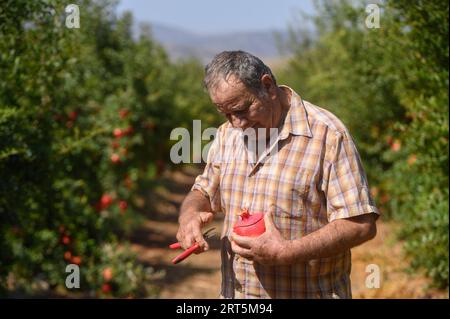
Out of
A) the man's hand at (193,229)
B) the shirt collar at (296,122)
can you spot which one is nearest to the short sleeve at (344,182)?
the shirt collar at (296,122)

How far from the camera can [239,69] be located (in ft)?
8.19

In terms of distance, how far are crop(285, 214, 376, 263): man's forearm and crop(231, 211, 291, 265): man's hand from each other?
19 mm

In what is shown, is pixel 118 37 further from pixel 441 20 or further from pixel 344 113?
pixel 441 20

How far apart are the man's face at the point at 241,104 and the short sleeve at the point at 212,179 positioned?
264mm

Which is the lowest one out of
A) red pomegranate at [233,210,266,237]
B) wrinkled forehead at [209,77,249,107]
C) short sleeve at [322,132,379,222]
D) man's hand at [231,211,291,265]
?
man's hand at [231,211,291,265]

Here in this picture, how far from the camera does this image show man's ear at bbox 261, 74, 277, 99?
8.32ft

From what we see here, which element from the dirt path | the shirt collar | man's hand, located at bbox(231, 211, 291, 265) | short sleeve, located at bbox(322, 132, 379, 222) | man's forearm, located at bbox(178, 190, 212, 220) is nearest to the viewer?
A: man's hand, located at bbox(231, 211, 291, 265)

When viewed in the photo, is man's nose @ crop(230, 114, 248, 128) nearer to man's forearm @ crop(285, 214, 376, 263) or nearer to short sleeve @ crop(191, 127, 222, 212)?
short sleeve @ crop(191, 127, 222, 212)

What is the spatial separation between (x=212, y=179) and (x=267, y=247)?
0.59 m

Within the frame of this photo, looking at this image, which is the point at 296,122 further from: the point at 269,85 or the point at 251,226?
the point at 251,226

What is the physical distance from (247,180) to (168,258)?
20.8 ft

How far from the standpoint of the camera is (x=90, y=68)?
8.34 meters

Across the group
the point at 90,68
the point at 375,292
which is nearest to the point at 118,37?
the point at 90,68

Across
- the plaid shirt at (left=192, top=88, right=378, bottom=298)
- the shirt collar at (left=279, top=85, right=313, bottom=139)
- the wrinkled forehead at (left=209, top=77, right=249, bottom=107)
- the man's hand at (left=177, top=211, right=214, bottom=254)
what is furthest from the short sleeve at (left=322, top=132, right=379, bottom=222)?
the man's hand at (left=177, top=211, right=214, bottom=254)
